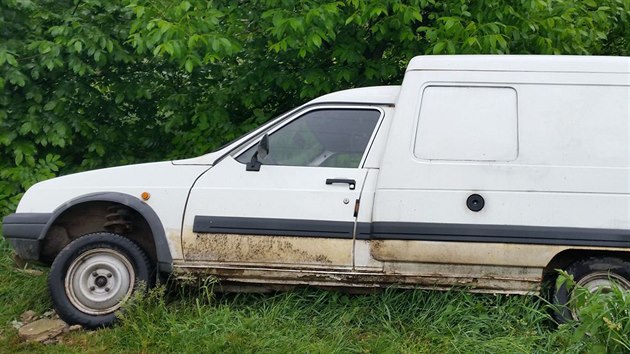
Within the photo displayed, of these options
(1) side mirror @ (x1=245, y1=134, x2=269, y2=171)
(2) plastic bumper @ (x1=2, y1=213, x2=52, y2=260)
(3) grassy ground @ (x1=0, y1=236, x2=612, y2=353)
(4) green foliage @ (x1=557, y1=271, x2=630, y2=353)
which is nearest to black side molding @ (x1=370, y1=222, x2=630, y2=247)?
(3) grassy ground @ (x1=0, y1=236, x2=612, y2=353)

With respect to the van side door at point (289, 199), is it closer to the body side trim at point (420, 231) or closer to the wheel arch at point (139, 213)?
the body side trim at point (420, 231)

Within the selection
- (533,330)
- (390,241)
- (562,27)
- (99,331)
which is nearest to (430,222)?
(390,241)

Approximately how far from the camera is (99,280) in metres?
5.38

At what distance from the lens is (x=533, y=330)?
4.89m

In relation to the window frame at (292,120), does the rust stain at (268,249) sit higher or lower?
lower

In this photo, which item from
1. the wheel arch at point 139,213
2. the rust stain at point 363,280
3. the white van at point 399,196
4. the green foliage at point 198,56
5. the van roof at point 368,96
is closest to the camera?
the white van at point 399,196

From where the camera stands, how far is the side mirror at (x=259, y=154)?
5.13 metres

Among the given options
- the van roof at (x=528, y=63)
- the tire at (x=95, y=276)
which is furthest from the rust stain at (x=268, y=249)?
the van roof at (x=528, y=63)

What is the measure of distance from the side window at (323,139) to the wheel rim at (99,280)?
1195 millimetres

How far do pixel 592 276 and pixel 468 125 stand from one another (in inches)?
52.8

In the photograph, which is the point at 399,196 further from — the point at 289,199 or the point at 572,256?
the point at 572,256

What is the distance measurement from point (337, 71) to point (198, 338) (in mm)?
3218

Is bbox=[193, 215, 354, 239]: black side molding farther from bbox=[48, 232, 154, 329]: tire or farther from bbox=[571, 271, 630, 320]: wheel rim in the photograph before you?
bbox=[571, 271, 630, 320]: wheel rim

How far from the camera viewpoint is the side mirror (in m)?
5.13
